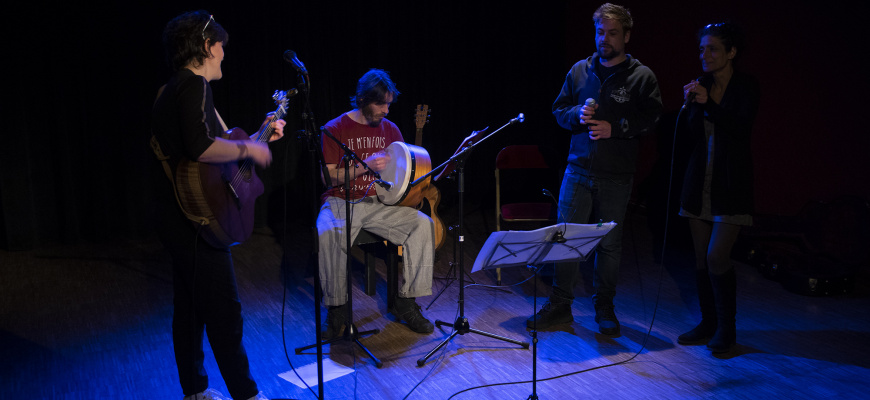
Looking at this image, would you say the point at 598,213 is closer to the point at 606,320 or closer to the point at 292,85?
the point at 606,320

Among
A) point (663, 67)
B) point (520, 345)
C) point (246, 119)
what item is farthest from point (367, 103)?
point (663, 67)

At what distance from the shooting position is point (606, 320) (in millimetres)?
3680

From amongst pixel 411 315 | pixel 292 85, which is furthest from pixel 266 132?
pixel 292 85

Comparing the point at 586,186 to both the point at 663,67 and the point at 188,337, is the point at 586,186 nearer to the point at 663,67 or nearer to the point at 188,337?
the point at 188,337

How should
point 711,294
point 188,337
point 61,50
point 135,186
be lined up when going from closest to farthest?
point 188,337
point 711,294
point 61,50
point 135,186

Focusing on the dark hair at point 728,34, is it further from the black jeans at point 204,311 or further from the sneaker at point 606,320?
the black jeans at point 204,311

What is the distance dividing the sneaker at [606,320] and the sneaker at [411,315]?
1.04 m

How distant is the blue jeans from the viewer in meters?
3.60

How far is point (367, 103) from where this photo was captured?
3.68m

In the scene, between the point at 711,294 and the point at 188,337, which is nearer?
the point at 188,337

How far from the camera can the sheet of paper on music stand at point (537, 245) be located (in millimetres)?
2709

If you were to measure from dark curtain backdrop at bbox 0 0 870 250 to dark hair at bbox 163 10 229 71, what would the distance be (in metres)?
2.56

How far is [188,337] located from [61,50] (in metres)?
4.24

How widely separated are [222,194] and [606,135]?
218cm
